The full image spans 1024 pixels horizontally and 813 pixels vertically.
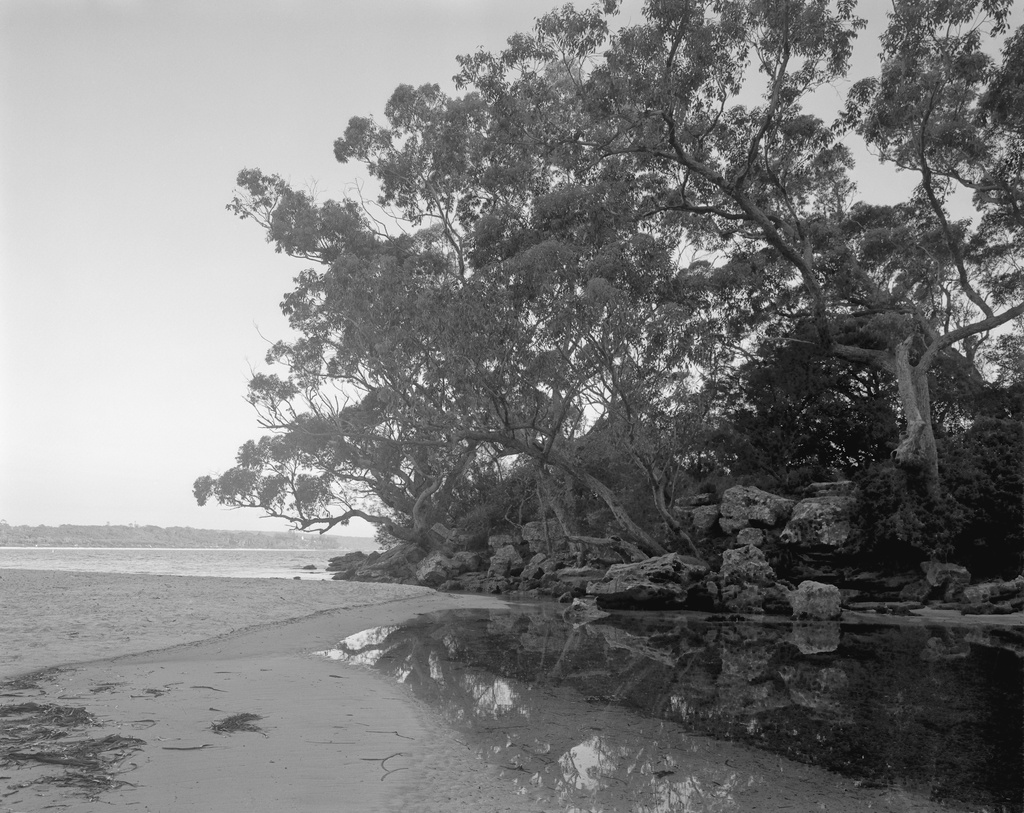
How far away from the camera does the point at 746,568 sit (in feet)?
58.6

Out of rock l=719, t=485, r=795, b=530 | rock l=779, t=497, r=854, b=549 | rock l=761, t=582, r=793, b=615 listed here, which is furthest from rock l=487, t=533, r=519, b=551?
rock l=761, t=582, r=793, b=615

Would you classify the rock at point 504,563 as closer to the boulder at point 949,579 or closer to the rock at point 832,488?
the rock at point 832,488

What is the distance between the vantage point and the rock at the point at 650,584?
55.7ft

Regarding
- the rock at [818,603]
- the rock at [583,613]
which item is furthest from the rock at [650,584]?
the rock at [818,603]

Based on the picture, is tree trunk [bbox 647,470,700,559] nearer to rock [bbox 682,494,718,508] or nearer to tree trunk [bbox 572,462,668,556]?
tree trunk [bbox 572,462,668,556]

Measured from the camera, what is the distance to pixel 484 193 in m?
27.1

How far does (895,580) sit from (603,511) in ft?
33.1

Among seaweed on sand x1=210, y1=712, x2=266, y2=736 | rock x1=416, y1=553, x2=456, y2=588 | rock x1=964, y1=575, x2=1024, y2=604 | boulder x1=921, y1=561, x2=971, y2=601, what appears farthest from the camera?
rock x1=416, y1=553, x2=456, y2=588

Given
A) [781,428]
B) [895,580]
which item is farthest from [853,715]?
[781,428]

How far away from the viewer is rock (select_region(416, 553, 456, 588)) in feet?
87.0

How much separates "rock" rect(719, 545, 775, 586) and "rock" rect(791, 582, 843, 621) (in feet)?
5.33

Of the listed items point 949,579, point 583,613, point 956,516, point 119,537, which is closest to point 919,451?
point 956,516

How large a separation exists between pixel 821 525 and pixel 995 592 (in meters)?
3.89

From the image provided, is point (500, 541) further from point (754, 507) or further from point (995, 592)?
point (995, 592)
